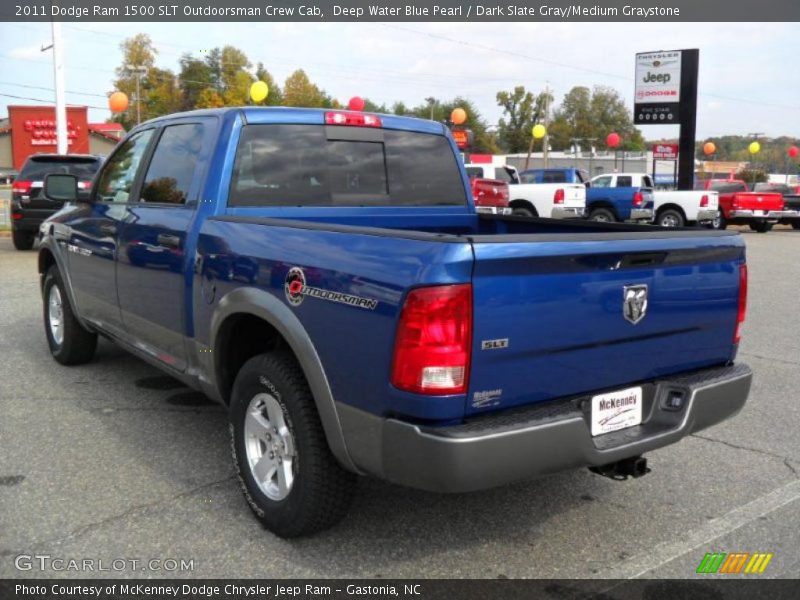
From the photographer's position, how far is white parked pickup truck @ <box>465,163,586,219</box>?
21.7 meters

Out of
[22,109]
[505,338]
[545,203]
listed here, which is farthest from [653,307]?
[22,109]

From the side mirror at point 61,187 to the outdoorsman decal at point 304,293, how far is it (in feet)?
10.5

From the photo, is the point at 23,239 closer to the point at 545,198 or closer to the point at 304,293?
the point at 304,293

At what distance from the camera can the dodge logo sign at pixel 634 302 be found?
2.96 meters

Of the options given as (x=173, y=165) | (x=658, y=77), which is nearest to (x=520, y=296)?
(x=173, y=165)

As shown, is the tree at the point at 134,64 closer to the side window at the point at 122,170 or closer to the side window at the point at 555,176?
the side window at the point at 555,176

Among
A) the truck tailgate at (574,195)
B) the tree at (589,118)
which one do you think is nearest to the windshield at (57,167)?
the truck tailgate at (574,195)

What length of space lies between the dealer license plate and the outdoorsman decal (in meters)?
0.98

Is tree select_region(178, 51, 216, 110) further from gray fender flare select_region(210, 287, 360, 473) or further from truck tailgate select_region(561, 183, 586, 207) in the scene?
gray fender flare select_region(210, 287, 360, 473)

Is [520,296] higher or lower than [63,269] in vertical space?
higher

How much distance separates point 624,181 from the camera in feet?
82.7

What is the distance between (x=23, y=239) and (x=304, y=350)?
44.0ft

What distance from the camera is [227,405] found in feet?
12.3

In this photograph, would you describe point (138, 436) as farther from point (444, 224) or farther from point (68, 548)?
point (444, 224)
